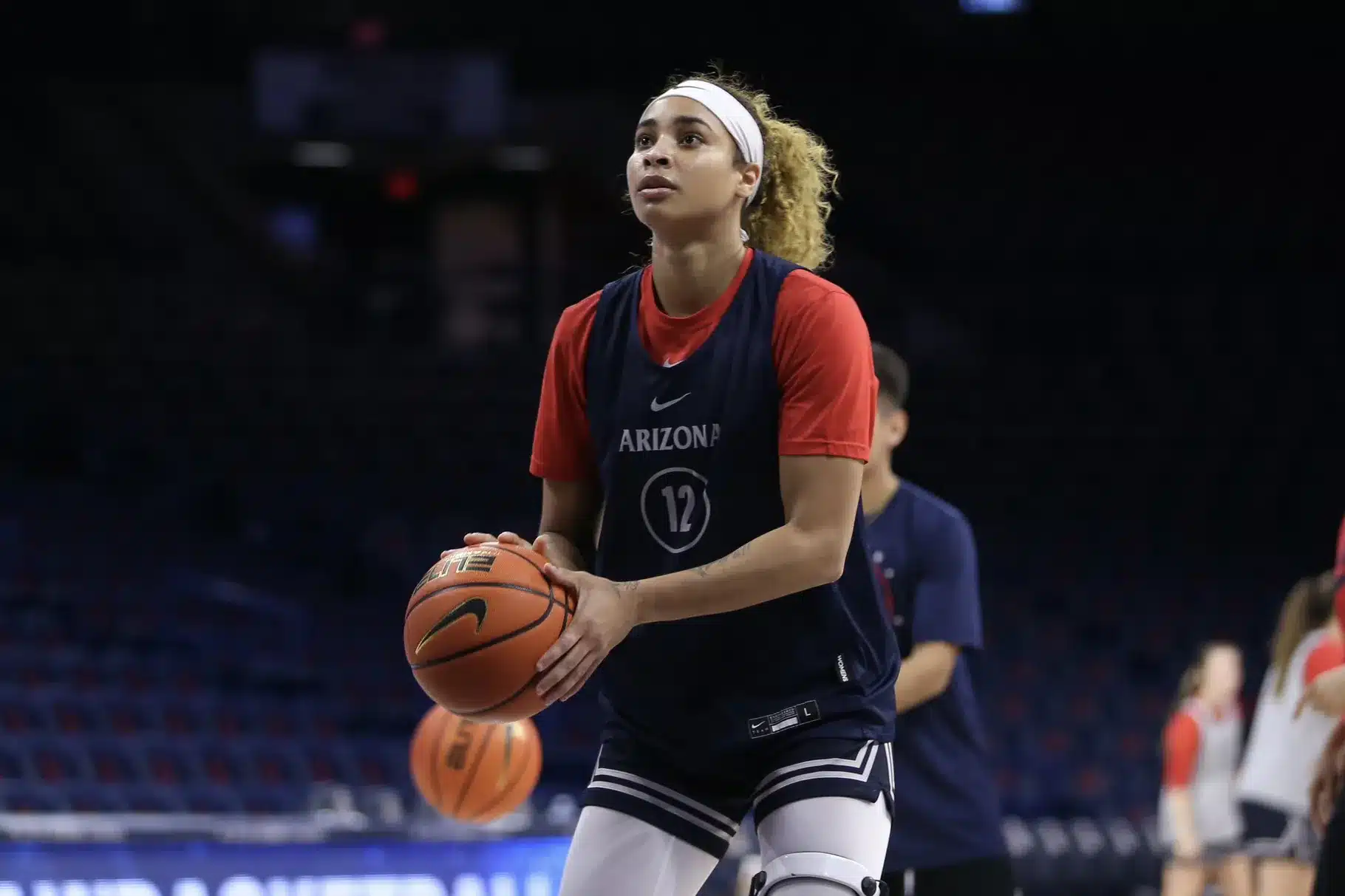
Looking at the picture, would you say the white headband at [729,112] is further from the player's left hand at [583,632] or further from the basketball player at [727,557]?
the player's left hand at [583,632]

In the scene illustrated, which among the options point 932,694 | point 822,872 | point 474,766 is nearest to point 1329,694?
point 932,694

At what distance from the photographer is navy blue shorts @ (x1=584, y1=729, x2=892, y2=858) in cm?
286

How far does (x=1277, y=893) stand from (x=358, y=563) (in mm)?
8899

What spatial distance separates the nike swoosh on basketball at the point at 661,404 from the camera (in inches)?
115

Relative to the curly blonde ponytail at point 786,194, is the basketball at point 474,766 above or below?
below

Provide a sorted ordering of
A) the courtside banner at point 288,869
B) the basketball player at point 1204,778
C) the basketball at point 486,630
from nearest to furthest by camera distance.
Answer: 1. the basketball at point 486,630
2. the courtside banner at point 288,869
3. the basketball player at point 1204,778

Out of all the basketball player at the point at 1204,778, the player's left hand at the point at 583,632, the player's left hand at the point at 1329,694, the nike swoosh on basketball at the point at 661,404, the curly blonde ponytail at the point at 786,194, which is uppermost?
the curly blonde ponytail at the point at 786,194

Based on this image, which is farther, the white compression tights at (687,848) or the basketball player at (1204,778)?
the basketball player at (1204,778)

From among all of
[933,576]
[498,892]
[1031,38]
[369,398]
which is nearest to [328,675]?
[369,398]

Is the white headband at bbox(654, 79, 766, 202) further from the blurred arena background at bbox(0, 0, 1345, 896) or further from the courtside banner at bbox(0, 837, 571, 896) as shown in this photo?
the blurred arena background at bbox(0, 0, 1345, 896)

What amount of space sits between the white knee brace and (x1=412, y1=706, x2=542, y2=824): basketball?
7.57 ft

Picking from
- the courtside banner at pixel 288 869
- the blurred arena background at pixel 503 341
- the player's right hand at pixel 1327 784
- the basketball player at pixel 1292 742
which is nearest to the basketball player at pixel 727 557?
the player's right hand at pixel 1327 784

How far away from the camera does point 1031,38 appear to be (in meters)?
19.0

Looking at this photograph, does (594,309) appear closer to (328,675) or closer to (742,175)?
(742,175)
